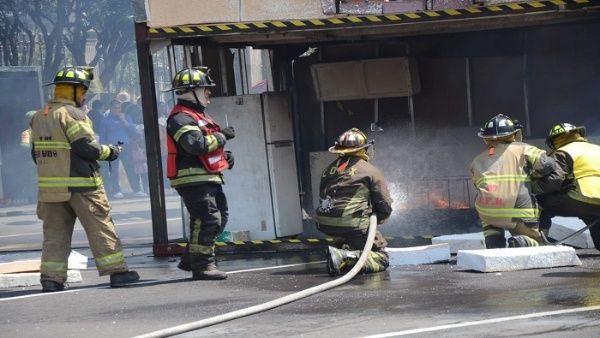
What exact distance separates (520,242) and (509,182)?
50 centimetres

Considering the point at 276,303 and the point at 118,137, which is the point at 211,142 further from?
the point at 118,137

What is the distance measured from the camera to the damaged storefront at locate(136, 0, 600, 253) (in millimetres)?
13703

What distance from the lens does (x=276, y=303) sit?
8.90 m

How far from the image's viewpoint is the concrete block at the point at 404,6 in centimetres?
1245

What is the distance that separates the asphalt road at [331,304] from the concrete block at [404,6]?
2490mm

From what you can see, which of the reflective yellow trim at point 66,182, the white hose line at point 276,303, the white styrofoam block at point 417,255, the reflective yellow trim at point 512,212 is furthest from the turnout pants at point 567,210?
the reflective yellow trim at point 66,182

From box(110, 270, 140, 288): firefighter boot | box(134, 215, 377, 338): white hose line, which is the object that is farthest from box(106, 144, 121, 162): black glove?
box(134, 215, 377, 338): white hose line

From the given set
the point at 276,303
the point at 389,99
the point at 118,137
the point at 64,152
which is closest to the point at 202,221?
the point at 64,152

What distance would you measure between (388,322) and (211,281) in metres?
2.88

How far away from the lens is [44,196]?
34.3 ft

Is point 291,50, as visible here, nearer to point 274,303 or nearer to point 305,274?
point 305,274

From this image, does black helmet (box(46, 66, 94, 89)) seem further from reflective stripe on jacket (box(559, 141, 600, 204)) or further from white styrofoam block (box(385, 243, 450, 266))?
reflective stripe on jacket (box(559, 141, 600, 204))

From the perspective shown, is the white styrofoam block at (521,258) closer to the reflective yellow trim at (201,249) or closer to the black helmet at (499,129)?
the black helmet at (499,129)

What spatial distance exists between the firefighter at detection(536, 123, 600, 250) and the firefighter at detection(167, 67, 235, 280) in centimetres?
273
